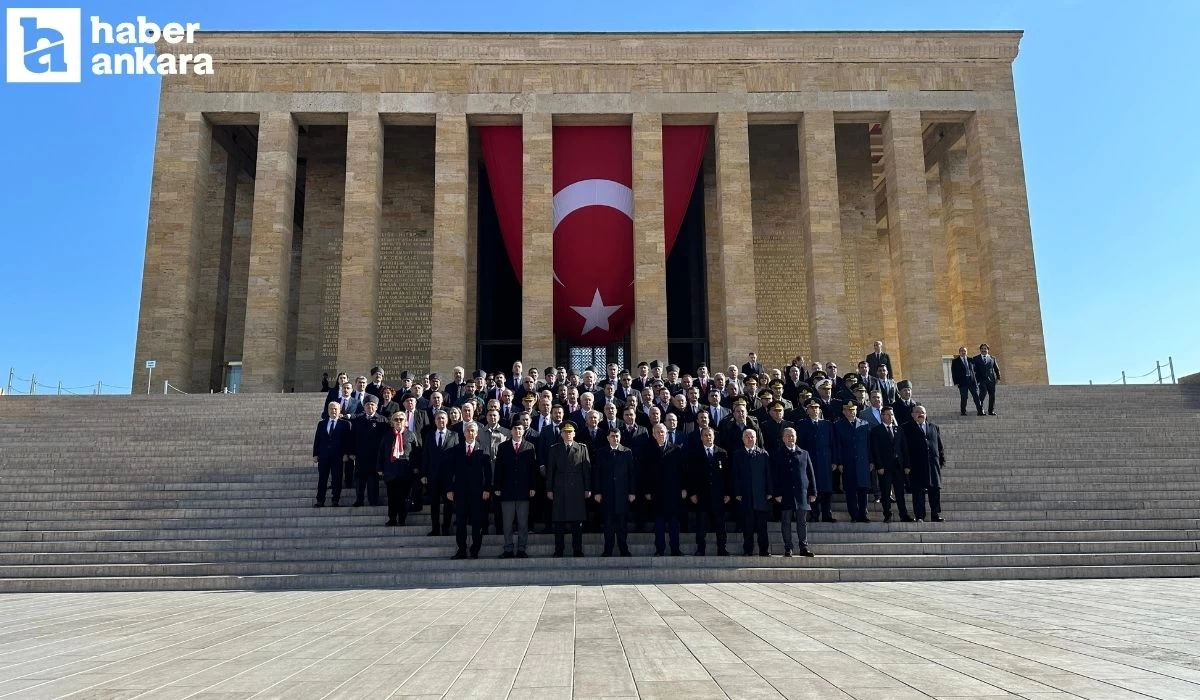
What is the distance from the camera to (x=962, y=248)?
24.0m

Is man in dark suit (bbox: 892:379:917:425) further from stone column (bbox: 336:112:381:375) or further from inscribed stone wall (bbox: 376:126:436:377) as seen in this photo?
inscribed stone wall (bbox: 376:126:436:377)

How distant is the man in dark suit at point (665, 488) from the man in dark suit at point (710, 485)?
0.16 meters

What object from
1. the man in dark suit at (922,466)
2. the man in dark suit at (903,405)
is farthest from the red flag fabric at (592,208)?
the man in dark suit at (922,466)

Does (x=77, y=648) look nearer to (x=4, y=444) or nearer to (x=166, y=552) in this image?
(x=166, y=552)

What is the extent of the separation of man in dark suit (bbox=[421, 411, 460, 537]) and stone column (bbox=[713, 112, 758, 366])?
13.3 metres

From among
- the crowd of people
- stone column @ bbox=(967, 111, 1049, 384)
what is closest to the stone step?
the crowd of people

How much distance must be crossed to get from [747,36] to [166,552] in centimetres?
2016

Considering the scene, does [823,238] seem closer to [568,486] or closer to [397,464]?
[568,486]

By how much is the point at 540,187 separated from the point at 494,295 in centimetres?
456

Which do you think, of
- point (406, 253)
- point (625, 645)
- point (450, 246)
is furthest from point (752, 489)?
point (406, 253)

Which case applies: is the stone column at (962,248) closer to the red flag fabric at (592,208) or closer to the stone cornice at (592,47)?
the stone cornice at (592,47)

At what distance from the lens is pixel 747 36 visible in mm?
22344

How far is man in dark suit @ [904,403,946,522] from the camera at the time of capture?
9195 mm

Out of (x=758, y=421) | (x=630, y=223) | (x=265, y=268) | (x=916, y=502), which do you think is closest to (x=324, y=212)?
(x=265, y=268)
